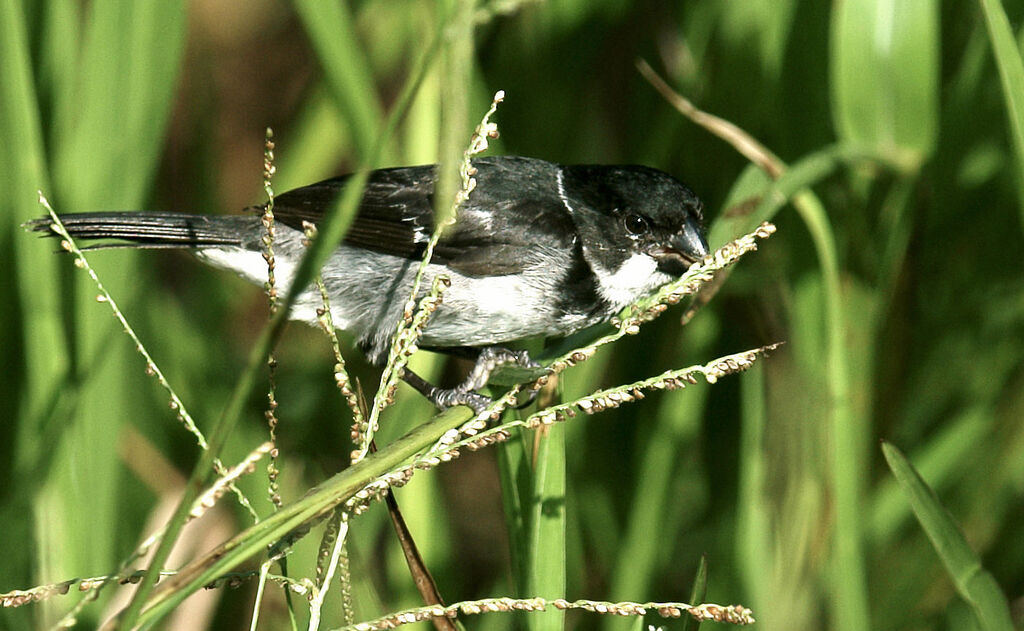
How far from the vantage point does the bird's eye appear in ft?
9.41

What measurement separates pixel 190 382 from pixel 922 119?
242 centimetres

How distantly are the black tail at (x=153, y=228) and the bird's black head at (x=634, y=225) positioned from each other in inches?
40.8

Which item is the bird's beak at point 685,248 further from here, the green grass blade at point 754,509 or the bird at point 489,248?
the green grass blade at point 754,509

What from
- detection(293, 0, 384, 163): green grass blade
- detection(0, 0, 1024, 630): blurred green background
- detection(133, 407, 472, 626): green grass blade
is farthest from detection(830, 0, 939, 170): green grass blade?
detection(133, 407, 472, 626): green grass blade

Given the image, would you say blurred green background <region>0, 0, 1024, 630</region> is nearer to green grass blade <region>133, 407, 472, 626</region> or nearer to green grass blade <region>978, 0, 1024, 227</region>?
green grass blade <region>978, 0, 1024, 227</region>

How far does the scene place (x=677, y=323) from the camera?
121 inches

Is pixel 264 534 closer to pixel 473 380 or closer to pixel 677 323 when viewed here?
pixel 473 380

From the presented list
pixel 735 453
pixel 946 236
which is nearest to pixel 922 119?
pixel 946 236

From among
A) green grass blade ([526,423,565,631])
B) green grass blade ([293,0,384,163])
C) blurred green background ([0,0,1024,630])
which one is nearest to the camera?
green grass blade ([526,423,565,631])

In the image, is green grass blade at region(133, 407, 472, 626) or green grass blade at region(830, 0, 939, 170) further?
green grass blade at region(830, 0, 939, 170)

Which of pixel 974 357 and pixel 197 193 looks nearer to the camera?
pixel 974 357

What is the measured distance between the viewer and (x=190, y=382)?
3389 mm

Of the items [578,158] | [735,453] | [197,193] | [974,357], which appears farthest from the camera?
[197,193]

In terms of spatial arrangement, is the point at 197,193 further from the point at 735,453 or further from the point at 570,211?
the point at 735,453
